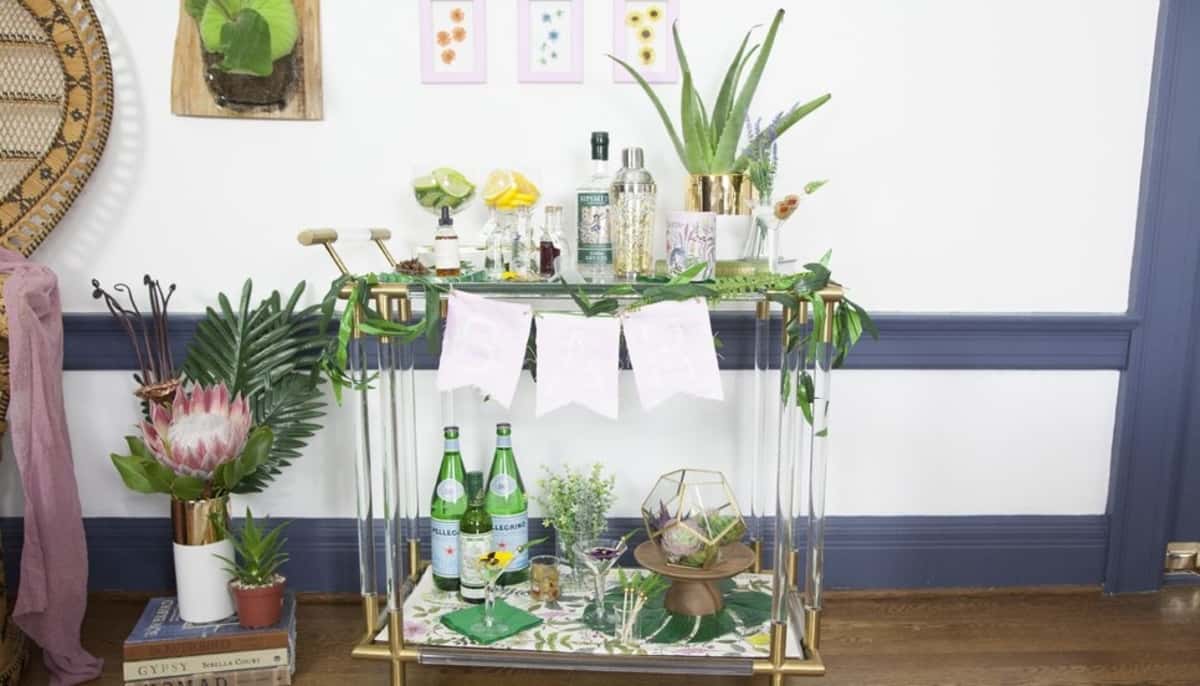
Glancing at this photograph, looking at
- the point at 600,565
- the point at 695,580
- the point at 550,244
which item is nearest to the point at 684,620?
the point at 695,580

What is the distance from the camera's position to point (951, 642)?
7.08 ft

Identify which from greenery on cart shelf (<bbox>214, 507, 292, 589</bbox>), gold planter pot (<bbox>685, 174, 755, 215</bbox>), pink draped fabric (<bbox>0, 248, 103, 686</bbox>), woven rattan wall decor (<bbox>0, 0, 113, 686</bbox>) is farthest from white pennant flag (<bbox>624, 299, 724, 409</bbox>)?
woven rattan wall decor (<bbox>0, 0, 113, 686</bbox>)

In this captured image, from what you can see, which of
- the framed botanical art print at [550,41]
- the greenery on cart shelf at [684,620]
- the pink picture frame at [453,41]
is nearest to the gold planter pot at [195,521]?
the greenery on cart shelf at [684,620]

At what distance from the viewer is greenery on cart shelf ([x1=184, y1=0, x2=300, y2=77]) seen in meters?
2.03

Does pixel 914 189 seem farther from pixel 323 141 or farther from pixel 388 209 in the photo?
pixel 323 141

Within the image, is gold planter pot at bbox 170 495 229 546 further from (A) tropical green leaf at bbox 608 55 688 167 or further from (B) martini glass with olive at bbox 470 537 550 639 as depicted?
(A) tropical green leaf at bbox 608 55 688 167

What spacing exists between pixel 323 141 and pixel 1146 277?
2.01m

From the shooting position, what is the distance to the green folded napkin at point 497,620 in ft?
6.15

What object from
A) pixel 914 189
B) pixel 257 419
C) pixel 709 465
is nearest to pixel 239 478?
pixel 257 419

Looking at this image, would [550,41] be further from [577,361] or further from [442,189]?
[577,361]

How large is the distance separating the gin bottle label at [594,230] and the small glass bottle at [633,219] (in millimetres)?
20

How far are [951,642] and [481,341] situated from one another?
4.24ft

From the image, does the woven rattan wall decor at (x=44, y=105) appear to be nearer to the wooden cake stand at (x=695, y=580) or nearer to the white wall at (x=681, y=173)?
the white wall at (x=681, y=173)

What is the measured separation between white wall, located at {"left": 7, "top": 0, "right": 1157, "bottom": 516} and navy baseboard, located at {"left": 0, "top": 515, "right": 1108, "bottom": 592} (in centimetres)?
7
